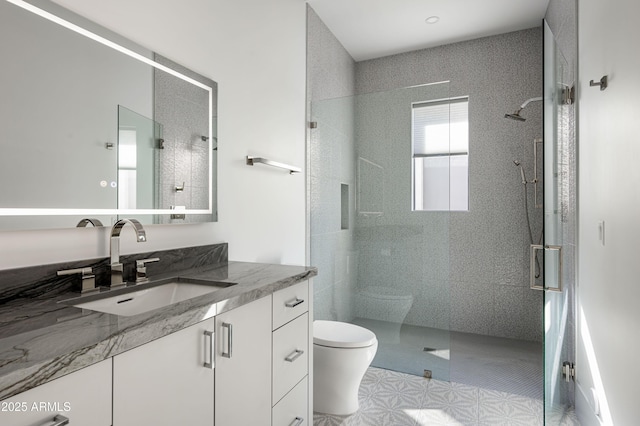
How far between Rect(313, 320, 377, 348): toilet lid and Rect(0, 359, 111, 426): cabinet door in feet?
4.65

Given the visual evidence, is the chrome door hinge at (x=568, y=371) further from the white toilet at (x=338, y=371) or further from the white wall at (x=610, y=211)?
the white toilet at (x=338, y=371)

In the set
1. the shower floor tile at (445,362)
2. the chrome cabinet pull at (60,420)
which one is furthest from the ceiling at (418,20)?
the chrome cabinet pull at (60,420)

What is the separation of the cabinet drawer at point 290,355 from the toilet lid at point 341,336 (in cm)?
38

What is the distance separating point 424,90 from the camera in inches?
98.6

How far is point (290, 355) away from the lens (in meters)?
1.53

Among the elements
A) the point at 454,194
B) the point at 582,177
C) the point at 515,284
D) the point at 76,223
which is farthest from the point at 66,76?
the point at 515,284

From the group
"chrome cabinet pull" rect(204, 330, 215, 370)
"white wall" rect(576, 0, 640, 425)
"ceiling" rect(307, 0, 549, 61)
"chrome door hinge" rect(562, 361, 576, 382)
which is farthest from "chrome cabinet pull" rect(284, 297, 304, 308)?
"ceiling" rect(307, 0, 549, 61)

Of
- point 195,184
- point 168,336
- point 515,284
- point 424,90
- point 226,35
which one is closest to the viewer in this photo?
point 168,336

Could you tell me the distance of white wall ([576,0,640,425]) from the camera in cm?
135

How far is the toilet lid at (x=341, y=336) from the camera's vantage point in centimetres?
204

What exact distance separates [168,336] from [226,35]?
5.40ft

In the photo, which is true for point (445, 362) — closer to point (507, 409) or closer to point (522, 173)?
point (507, 409)

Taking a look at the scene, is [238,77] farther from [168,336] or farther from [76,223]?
[168,336]

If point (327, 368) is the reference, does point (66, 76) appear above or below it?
above
